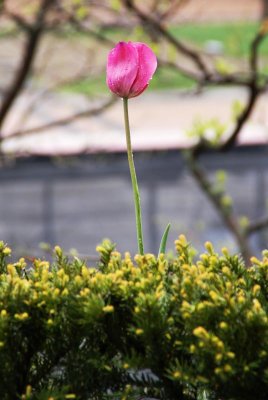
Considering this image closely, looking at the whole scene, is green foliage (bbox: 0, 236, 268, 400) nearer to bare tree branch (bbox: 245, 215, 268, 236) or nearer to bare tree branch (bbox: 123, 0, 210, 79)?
bare tree branch (bbox: 123, 0, 210, 79)

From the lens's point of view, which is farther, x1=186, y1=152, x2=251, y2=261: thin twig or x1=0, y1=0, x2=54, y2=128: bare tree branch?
x1=186, y1=152, x2=251, y2=261: thin twig

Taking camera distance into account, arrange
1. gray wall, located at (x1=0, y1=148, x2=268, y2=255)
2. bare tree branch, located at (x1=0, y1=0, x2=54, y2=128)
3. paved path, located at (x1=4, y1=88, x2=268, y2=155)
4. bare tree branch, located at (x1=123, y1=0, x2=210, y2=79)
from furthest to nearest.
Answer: paved path, located at (x1=4, y1=88, x2=268, y2=155) → gray wall, located at (x1=0, y1=148, x2=268, y2=255) → bare tree branch, located at (x1=0, y1=0, x2=54, y2=128) → bare tree branch, located at (x1=123, y1=0, x2=210, y2=79)

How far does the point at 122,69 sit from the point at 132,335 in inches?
24.1

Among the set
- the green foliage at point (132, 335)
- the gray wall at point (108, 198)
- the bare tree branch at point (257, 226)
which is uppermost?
the gray wall at point (108, 198)

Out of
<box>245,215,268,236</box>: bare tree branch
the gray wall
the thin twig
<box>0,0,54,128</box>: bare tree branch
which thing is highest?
the gray wall

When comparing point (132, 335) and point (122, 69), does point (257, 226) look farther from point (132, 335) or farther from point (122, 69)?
point (132, 335)

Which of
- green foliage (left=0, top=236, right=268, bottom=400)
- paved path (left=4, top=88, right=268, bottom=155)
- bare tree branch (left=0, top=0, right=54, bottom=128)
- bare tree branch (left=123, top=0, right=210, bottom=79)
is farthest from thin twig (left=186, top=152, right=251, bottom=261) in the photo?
paved path (left=4, top=88, right=268, bottom=155)

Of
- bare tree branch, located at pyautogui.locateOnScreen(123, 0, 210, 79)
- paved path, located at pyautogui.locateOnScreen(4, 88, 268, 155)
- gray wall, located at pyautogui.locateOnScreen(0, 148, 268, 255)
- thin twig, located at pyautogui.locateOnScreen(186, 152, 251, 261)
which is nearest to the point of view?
bare tree branch, located at pyautogui.locateOnScreen(123, 0, 210, 79)

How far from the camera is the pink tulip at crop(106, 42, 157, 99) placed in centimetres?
202

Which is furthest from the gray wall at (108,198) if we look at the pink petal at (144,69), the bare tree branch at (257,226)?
the pink petal at (144,69)

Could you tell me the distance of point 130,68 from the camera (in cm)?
203

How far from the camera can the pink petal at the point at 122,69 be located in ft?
6.61

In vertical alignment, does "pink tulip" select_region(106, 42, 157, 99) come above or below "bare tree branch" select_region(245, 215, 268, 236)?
below

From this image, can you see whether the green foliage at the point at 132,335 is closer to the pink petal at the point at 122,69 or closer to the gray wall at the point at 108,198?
the pink petal at the point at 122,69
